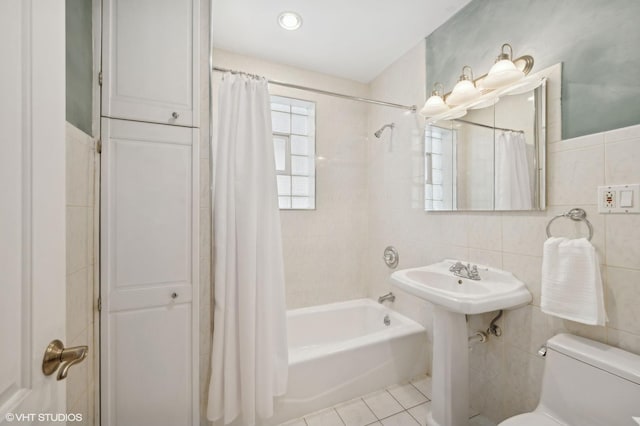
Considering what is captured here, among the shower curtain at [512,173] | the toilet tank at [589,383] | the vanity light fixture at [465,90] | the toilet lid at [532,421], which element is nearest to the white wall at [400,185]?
A: the vanity light fixture at [465,90]

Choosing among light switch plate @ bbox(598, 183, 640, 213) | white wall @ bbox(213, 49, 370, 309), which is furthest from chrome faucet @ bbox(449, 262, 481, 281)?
white wall @ bbox(213, 49, 370, 309)

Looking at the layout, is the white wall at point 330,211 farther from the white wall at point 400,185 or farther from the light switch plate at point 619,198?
the light switch plate at point 619,198

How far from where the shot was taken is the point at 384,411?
165 cm

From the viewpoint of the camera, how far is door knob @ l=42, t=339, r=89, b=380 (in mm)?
564

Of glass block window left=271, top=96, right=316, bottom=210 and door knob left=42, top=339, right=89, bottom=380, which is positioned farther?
glass block window left=271, top=96, right=316, bottom=210

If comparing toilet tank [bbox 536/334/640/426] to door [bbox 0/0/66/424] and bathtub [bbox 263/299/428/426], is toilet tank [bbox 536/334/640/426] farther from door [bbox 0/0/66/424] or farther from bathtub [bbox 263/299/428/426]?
door [bbox 0/0/66/424]

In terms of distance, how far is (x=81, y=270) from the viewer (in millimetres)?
1054

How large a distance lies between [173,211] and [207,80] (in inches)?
27.2

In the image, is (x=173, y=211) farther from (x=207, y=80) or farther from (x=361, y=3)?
(x=361, y=3)

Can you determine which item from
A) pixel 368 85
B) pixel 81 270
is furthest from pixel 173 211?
pixel 368 85

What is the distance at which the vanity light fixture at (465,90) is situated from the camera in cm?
157

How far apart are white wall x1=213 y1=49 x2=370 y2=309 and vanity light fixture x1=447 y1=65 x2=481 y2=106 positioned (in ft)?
3.61

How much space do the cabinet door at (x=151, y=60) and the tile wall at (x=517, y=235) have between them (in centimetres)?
161

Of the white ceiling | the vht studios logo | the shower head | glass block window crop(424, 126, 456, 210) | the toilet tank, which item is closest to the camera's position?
the vht studios logo
